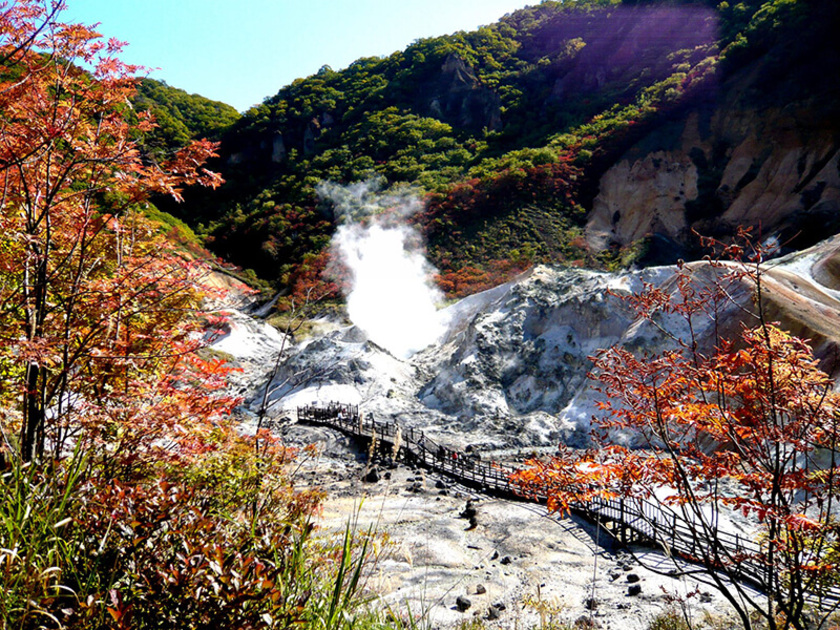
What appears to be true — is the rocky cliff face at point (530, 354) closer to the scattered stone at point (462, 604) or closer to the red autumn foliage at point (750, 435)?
the scattered stone at point (462, 604)

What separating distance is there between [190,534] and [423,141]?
68542 mm

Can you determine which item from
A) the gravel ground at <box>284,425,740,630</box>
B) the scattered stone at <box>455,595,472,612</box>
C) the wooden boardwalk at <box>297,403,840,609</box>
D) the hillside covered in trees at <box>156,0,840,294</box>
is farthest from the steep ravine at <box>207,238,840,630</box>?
the hillside covered in trees at <box>156,0,840,294</box>

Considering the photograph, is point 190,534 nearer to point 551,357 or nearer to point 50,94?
point 50,94

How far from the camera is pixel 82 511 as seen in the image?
2.65 metres

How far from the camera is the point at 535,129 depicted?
6350cm

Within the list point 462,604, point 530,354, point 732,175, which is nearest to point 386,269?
point 530,354

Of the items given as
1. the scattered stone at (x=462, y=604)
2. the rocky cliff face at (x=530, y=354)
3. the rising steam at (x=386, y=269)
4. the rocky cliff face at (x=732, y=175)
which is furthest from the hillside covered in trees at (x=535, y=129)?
the scattered stone at (x=462, y=604)

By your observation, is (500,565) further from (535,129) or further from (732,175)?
(535,129)

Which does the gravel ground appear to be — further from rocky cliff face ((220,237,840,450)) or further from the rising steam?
the rising steam

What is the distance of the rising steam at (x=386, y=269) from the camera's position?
34000 mm

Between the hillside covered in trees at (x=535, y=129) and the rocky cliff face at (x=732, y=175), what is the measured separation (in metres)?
0.19

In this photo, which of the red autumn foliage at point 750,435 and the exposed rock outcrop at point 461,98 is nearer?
the red autumn foliage at point 750,435

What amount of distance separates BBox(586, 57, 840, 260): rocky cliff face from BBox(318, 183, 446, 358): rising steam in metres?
17.5

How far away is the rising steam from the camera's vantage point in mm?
34000
